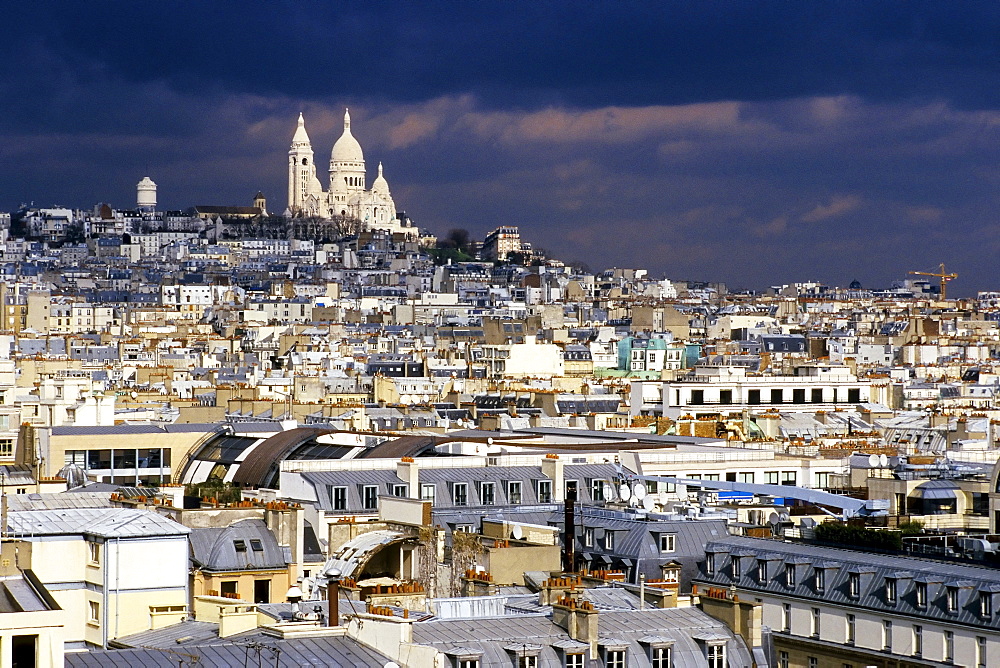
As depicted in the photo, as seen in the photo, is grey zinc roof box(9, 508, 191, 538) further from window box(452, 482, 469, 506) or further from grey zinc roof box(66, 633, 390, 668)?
window box(452, 482, 469, 506)

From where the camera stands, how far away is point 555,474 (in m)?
36.2

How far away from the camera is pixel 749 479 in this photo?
144ft

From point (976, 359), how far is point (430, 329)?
4091 cm

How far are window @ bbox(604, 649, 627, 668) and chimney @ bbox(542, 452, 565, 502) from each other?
1454 cm

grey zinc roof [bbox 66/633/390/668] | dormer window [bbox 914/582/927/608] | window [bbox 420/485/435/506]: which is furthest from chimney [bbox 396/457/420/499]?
grey zinc roof [bbox 66/633/390/668]

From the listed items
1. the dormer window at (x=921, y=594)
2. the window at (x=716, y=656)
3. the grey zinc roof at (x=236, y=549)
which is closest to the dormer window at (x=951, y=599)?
the dormer window at (x=921, y=594)

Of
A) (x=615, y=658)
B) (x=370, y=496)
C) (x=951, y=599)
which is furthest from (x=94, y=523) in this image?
(x=370, y=496)

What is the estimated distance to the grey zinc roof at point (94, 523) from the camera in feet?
79.3

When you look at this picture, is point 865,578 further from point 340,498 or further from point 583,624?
point 340,498

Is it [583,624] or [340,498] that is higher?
[340,498]

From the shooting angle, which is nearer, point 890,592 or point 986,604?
point 986,604

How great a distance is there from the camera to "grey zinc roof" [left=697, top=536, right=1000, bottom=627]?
80.7ft

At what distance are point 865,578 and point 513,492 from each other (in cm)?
1038

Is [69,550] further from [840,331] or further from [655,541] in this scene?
[840,331]
